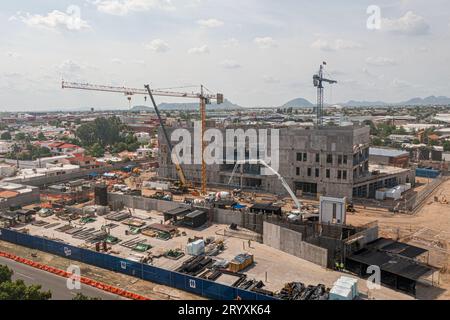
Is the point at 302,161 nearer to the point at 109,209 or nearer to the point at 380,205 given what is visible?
the point at 380,205

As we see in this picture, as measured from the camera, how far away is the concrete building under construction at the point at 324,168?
2349 inches

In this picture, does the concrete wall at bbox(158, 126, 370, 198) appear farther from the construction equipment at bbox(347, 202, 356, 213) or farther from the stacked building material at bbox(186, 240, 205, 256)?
the stacked building material at bbox(186, 240, 205, 256)

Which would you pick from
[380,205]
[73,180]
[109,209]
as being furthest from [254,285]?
[73,180]

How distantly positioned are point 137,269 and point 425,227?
1405 inches

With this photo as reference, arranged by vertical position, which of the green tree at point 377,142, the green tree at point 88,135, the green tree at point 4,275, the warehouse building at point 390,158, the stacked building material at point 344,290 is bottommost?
the stacked building material at point 344,290

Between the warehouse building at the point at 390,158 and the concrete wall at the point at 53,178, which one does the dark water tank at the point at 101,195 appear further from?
the warehouse building at the point at 390,158

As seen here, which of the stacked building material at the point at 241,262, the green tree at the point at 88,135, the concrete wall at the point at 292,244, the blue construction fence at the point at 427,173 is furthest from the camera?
the green tree at the point at 88,135

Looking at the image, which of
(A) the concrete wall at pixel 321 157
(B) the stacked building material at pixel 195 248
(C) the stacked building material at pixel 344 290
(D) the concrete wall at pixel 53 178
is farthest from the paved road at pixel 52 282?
(A) the concrete wall at pixel 321 157

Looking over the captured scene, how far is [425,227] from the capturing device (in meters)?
46.2

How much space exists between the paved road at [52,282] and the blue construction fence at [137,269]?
→ 317 centimetres

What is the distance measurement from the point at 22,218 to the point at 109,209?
11126mm

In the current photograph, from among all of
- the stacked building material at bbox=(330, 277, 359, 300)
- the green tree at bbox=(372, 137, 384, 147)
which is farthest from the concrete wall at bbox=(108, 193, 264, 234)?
the green tree at bbox=(372, 137, 384, 147)

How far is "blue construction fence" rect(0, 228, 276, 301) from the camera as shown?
2722cm

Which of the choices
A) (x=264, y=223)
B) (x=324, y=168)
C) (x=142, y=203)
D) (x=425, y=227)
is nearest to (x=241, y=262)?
(x=264, y=223)
